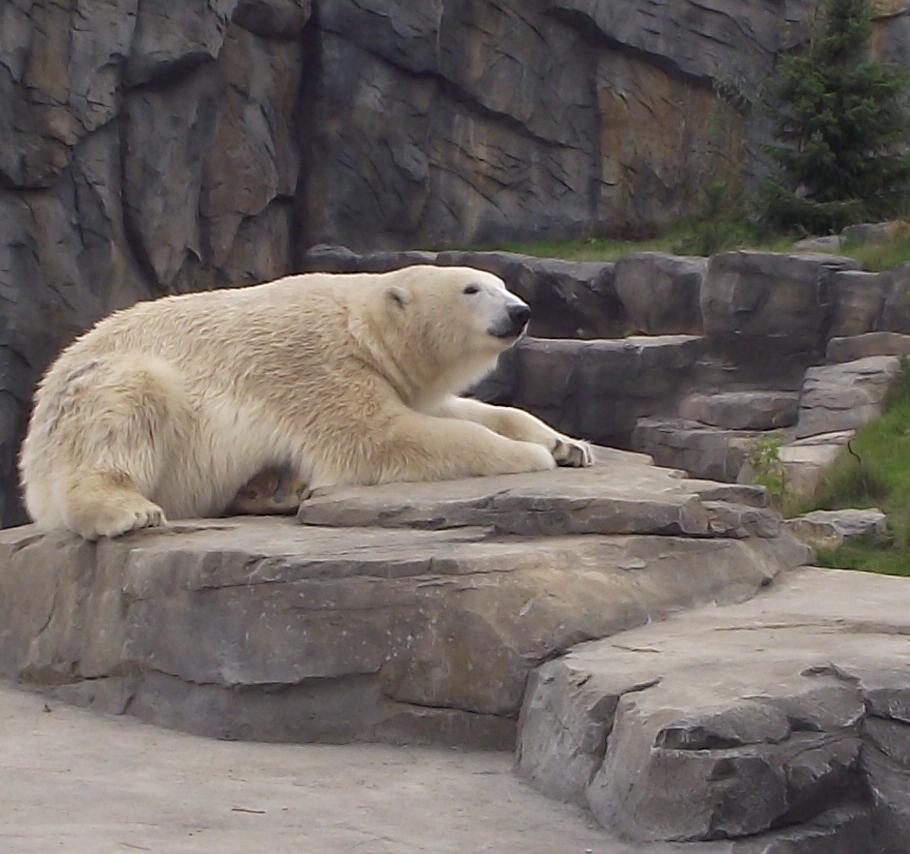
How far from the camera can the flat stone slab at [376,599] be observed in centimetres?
327

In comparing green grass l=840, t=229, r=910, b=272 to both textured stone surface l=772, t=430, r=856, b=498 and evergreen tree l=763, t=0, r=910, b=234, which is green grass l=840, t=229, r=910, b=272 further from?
textured stone surface l=772, t=430, r=856, b=498

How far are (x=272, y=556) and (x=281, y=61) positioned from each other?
12543mm

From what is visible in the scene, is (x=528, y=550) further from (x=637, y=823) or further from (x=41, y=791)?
(x=41, y=791)

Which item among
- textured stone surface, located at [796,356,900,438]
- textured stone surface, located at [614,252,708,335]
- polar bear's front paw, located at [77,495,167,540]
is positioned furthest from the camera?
textured stone surface, located at [614,252,708,335]

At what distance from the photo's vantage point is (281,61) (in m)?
15.2

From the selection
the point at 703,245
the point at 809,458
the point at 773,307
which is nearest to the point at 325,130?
the point at 703,245

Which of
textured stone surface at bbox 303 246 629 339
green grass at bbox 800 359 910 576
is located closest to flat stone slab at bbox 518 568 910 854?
green grass at bbox 800 359 910 576

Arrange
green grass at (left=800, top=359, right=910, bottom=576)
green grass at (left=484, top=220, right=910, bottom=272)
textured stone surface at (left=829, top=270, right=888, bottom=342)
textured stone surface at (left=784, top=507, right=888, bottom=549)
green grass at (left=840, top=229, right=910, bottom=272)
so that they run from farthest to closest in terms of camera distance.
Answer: green grass at (left=484, top=220, right=910, bottom=272), green grass at (left=840, top=229, right=910, bottom=272), textured stone surface at (left=829, top=270, right=888, bottom=342), textured stone surface at (left=784, top=507, right=888, bottom=549), green grass at (left=800, top=359, right=910, bottom=576)

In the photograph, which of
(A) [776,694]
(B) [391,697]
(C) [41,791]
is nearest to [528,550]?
(B) [391,697]

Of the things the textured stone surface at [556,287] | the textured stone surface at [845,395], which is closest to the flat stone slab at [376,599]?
the textured stone surface at [845,395]

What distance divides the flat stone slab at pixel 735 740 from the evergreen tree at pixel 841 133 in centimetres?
1149

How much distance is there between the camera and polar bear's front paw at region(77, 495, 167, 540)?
12.7ft

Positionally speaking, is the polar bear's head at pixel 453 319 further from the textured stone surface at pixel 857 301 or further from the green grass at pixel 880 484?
the textured stone surface at pixel 857 301

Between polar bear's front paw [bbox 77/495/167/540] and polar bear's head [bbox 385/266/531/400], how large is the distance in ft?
3.72
